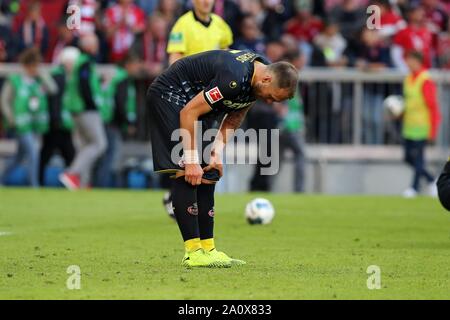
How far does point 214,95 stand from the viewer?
8.62 meters

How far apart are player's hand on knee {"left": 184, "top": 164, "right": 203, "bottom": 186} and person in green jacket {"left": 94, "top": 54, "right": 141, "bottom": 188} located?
11673 millimetres

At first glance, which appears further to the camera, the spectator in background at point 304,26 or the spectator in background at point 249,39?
the spectator in background at point 304,26

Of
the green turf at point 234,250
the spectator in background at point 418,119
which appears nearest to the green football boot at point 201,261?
the green turf at point 234,250

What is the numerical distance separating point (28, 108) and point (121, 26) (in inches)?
95.2

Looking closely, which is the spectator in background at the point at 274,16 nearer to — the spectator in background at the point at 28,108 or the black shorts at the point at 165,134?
the spectator in background at the point at 28,108

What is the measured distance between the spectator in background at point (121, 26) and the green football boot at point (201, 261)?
1236 cm

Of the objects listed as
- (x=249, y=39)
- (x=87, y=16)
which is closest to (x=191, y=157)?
(x=249, y=39)

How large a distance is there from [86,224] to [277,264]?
14.9 ft

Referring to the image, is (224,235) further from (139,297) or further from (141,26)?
(141,26)

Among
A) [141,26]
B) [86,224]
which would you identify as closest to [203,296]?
[86,224]

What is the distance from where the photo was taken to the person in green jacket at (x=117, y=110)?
20.5 m

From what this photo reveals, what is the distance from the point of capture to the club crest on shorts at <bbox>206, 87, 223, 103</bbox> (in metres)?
8.61

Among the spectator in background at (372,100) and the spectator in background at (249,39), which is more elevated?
the spectator in background at (249,39)

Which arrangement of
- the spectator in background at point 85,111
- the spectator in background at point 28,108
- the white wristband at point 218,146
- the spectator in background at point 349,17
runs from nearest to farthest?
the white wristband at point 218,146
the spectator in background at point 85,111
the spectator in background at point 28,108
the spectator in background at point 349,17
